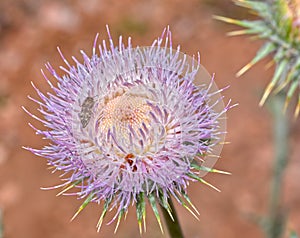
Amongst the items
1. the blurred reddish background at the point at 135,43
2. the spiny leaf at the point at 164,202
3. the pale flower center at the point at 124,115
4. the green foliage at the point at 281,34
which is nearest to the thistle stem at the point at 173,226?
the spiny leaf at the point at 164,202

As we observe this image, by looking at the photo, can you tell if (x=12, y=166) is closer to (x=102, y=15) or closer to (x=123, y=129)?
(x=102, y=15)

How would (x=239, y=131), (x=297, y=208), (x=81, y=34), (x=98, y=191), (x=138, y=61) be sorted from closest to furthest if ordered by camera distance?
(x=98, y=191)
(x=138, y=61)
(x=297, y=208)
(x=239, y=131)
(x=81, y=34)

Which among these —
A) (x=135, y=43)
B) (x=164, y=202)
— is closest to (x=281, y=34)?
(x=164, y=202)

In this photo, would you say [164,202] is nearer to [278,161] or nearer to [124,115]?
[124,115]

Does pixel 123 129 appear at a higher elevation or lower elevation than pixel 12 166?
lower

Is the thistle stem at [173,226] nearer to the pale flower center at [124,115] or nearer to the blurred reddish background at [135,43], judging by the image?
the pale flower center at [124,115]

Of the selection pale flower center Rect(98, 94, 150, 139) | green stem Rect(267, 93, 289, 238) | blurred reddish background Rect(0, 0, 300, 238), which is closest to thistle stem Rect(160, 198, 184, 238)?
pale flower center Rect(98, 94, 150, 139)

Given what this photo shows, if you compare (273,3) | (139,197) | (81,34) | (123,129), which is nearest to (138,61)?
(123,129)
